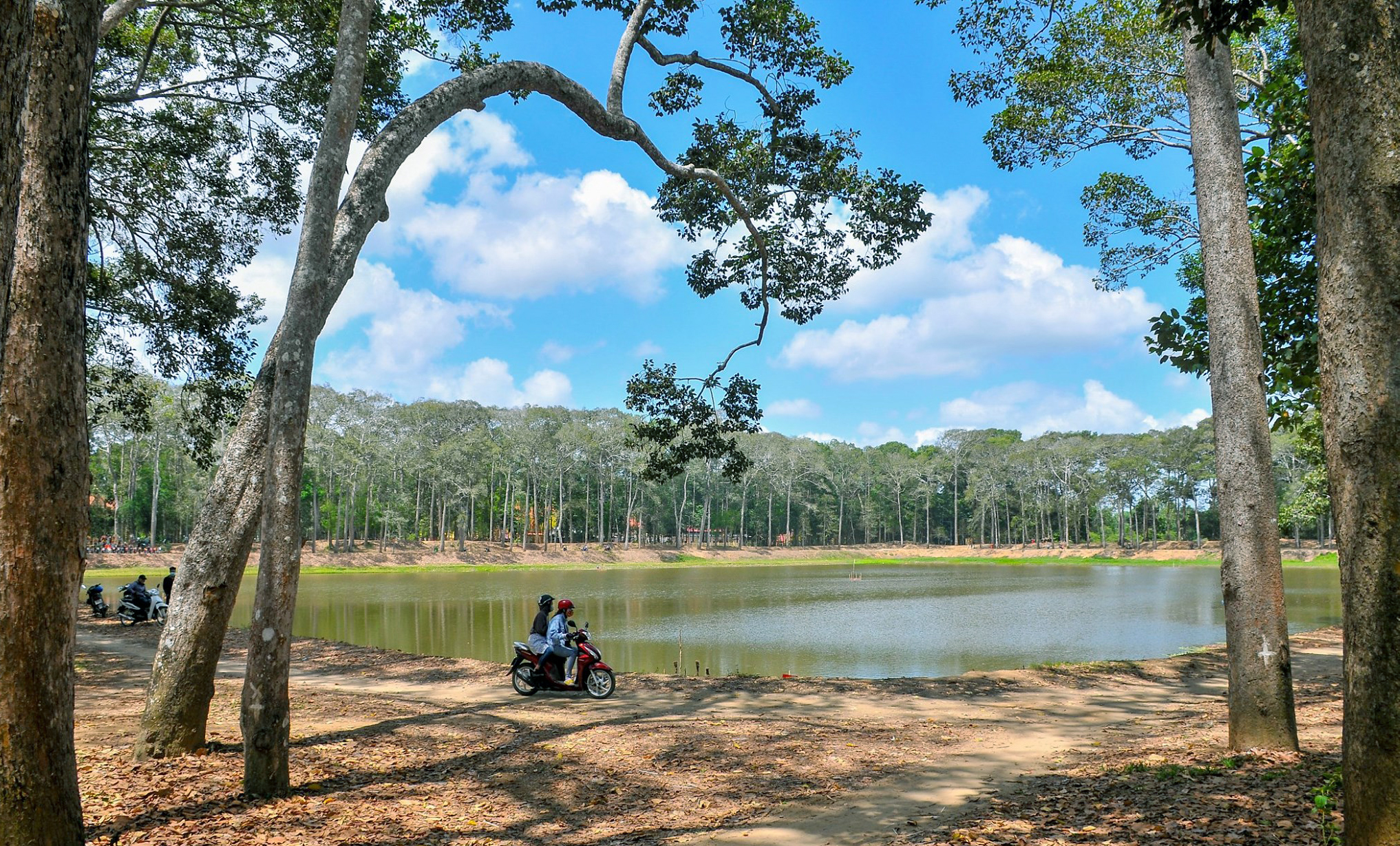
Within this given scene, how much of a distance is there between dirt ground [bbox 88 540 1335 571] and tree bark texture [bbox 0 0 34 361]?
144 feet

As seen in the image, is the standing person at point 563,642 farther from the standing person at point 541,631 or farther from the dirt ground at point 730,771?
the dirt ground at point 730,771

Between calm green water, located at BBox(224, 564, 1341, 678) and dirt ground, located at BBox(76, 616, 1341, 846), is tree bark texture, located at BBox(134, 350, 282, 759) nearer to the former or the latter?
dirt ground, located at BBox(76, 616, 1341, 846)

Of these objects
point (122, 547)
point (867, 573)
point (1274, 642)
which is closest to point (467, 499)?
point (122, 547)

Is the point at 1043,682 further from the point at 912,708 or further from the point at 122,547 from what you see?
the point at 122,547

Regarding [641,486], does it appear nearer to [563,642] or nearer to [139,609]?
[139,609]

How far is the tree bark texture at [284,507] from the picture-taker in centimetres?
467

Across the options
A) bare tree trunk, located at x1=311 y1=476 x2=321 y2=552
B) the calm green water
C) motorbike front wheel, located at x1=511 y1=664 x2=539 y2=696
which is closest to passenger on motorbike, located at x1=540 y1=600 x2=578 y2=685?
motorbike front wheel, located at x1=511 y1=664 x2=539 y2=696

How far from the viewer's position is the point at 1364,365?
260 cm

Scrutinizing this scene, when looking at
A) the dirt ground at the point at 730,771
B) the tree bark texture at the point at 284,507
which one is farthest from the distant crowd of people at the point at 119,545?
the tree bark texture at the point at 284,507

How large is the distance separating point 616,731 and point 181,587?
3.63m

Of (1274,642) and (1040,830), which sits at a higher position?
(1274,642)

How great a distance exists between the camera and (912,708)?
851 centimetres

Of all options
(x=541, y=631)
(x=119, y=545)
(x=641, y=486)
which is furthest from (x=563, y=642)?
(x=641, y=486)

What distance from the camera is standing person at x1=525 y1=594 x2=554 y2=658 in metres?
9.22
